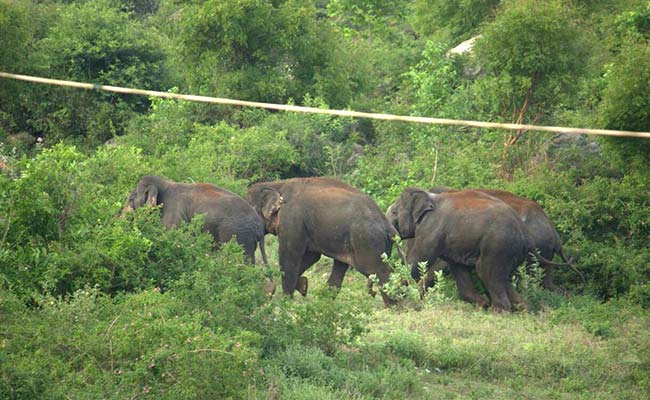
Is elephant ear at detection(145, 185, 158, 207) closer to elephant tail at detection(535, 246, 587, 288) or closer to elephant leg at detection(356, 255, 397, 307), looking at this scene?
elephant leg at detection(356, 255, 397, 307)

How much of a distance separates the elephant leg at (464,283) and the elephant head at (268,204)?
2.35 meters

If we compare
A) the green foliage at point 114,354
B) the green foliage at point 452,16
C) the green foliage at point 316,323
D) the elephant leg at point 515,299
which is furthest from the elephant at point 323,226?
the green foliage at point 452,16

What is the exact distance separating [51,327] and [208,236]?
8.69ft

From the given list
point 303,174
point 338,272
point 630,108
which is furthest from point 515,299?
point 303,174

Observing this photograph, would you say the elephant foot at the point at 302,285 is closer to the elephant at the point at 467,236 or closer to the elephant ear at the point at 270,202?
the elephant ear at the point at 270,202

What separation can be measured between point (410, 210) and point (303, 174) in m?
6.61

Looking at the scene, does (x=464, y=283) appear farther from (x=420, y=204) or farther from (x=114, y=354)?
(x=114, y=354)

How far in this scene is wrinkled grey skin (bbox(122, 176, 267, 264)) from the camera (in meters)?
15.6

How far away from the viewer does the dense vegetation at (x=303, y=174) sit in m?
10.4

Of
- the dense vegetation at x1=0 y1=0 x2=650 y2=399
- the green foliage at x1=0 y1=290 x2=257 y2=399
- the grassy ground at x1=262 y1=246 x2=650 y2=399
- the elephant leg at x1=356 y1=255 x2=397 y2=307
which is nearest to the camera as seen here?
the green foliage at x1=0 y1=290 x2=257 y2=399

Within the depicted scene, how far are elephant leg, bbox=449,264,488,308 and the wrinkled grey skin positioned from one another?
2540 millimetres

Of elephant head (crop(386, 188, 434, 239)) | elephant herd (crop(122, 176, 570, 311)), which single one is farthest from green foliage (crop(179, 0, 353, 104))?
elephant herd (crop(122, 176, 570, 311))

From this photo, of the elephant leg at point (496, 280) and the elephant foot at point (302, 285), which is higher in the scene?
the elephant leg at point (496, 280)

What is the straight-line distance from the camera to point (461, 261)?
16.1 meters
